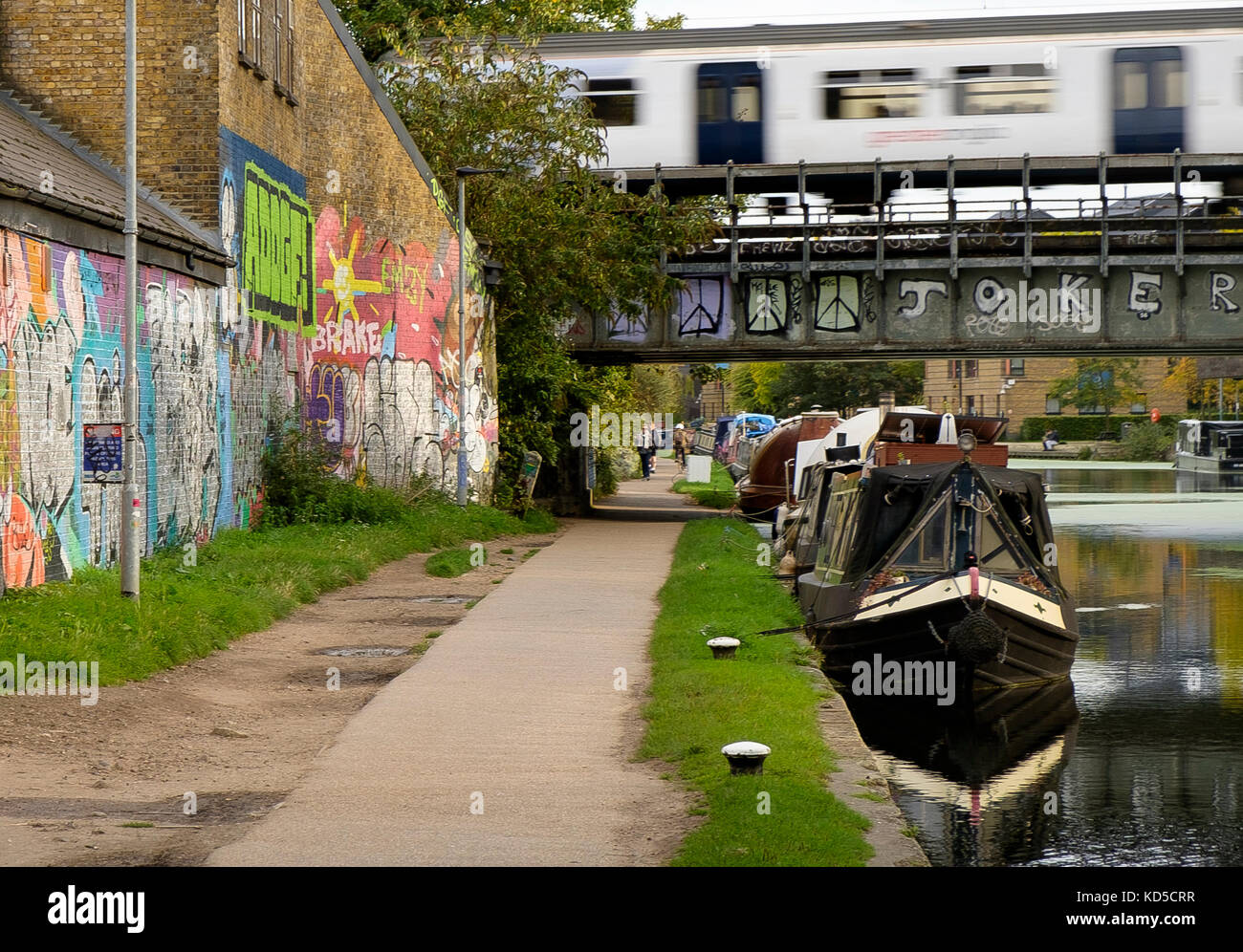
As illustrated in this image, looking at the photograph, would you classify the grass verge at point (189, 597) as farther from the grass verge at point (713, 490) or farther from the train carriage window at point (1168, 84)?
the grass verge at point (713, 490)

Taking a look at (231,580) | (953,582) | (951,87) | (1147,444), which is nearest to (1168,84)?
(951,87)

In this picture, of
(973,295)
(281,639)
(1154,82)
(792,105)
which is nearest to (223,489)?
(281,639)

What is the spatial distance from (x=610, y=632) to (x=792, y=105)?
59.5ft

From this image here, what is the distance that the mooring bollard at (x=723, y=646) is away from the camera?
1366 cm

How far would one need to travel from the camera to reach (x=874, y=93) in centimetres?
3053

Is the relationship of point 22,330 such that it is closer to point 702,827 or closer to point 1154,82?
point 702,827

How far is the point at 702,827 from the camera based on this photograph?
795 cm

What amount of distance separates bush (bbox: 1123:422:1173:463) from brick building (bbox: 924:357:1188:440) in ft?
24.4

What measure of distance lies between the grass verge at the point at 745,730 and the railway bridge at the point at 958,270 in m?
14.3

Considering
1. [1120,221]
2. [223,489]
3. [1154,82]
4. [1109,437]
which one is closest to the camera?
[223,489]

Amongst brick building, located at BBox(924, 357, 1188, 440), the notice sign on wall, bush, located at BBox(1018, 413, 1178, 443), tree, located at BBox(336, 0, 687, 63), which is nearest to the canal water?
the notice sign on wall

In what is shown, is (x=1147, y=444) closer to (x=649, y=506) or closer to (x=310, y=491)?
(x=649, y=506)

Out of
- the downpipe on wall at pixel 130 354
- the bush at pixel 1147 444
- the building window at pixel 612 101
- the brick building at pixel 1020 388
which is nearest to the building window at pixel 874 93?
the building window at pixel 612 101

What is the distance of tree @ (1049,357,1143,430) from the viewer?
292 feet
